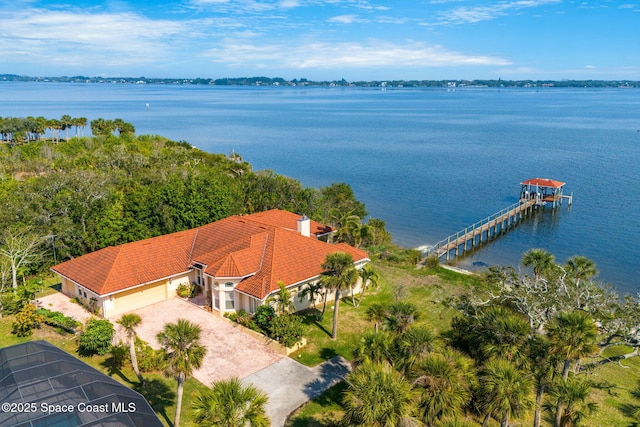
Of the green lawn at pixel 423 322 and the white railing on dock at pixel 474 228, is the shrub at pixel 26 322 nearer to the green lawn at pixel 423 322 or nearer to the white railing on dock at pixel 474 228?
the green lawn at pixel 423 322

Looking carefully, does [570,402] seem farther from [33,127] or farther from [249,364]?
[33,127]

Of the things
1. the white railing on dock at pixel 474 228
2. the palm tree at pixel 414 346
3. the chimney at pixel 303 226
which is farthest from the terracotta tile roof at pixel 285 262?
the white railing on dock at pixel 474 228

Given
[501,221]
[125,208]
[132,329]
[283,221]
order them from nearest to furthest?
[132,329] → [283,221] → [125,208] → [501,221]

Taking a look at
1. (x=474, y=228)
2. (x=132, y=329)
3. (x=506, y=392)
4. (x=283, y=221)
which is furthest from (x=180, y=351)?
(x=474, y=228)

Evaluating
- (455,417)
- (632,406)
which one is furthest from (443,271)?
(455,417)

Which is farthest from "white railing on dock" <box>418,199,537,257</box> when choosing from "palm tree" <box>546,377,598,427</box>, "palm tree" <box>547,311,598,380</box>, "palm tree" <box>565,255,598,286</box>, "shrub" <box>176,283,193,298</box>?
"palm tree" <box>547,311,598,380</box>

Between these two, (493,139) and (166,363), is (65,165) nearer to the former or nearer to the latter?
(166,363)
